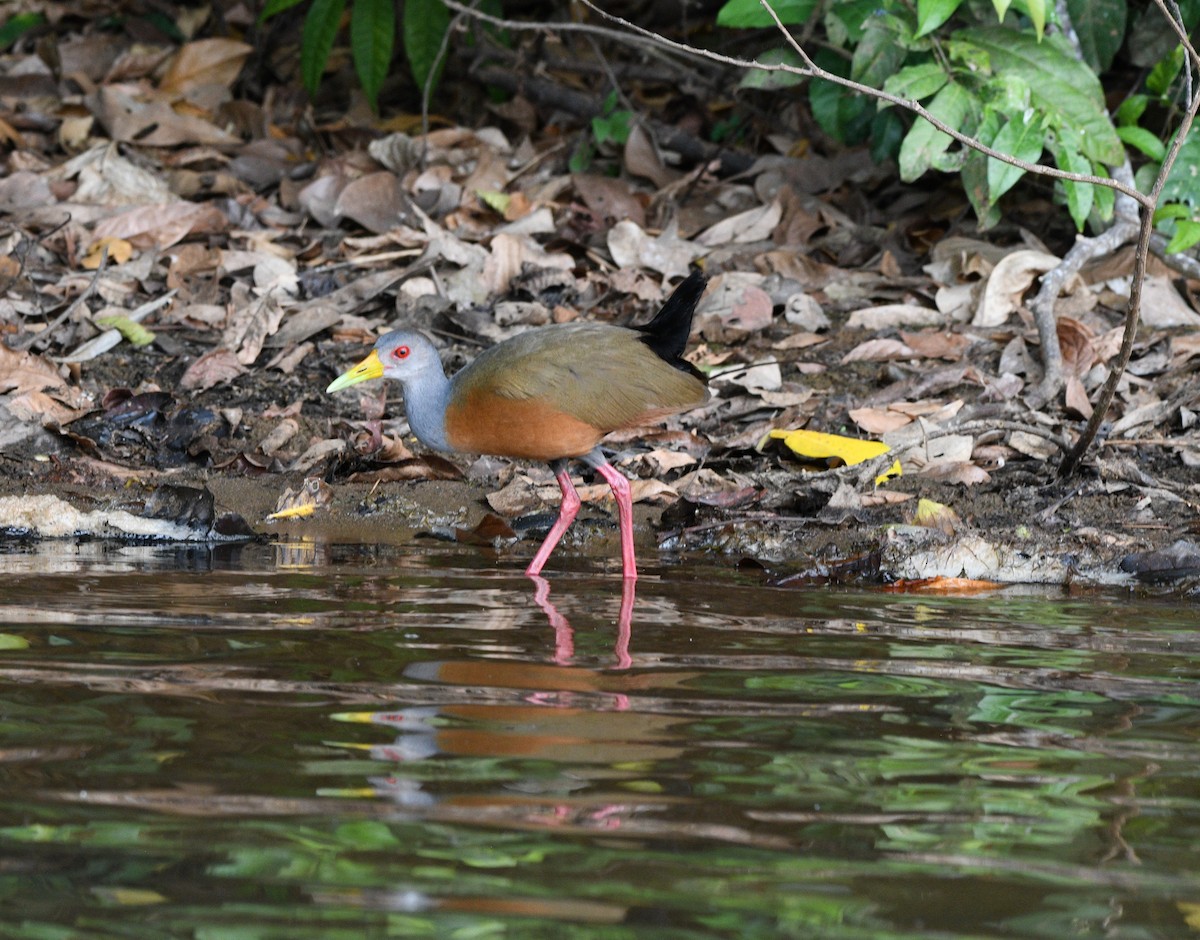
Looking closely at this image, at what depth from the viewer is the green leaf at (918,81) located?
6.50 m

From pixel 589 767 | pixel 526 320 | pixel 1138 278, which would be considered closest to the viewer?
pixel 589 767

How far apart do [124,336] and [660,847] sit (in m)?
5.89

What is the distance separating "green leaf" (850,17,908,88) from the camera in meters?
6.98

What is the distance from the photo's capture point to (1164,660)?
12.3 feet

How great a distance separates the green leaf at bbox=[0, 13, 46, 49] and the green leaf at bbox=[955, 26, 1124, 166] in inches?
265

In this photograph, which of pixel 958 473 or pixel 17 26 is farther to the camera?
pixel 17 26

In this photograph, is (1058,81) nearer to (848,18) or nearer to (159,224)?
(848,18)

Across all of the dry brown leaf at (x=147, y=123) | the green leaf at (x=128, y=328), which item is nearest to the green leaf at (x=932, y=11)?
the green leaf at (x=128, y=328)

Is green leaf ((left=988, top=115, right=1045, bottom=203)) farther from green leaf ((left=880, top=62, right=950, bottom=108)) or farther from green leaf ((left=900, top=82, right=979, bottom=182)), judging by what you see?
green leaf ((left=880, top=62, right=950, bottom=108))

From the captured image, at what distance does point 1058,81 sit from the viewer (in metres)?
6.50

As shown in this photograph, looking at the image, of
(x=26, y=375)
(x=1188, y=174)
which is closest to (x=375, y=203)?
(x=26, y=375)

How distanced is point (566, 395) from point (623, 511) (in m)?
0.47

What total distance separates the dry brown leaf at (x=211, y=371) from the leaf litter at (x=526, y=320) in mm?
14

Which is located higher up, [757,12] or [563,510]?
[757,12]
